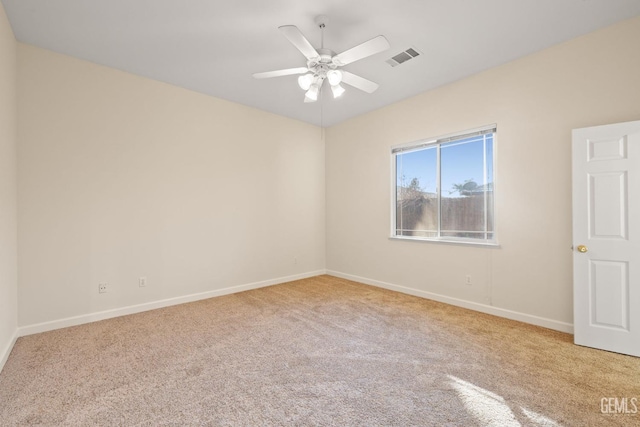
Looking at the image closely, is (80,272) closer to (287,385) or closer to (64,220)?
(64,220)

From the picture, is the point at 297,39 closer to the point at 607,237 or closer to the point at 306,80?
the point at 306,80

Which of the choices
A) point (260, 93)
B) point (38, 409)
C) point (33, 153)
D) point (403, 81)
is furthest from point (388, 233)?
point (33, 153)

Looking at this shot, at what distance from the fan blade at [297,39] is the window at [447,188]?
2344mm

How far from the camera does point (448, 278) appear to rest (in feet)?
12.3

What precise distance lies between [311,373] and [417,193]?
3095 mm

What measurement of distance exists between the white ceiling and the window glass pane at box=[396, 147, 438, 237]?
1172mm

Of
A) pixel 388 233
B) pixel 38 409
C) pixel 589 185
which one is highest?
pixel 589 185

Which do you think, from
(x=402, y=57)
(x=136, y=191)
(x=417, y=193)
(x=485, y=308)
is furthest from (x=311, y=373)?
(x=402, y=57)


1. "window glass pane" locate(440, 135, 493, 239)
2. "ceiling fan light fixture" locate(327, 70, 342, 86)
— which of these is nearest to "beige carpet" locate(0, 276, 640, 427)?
"window glass pane" locate(440, 135, 493, 239)

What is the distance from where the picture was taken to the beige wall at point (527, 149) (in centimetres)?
265

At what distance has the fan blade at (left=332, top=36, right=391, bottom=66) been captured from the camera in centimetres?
212

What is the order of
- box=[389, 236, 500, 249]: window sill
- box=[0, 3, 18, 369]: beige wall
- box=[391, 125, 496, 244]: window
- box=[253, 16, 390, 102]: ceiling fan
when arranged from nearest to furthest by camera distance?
box=[253, 16, 390, 102]: ceiling fan < box=[0, 3, 18, 369]: beige wall < box=[389, 236, 500, 249]: window sill < box=[391, 125, 496, 244]: window

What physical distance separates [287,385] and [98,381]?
1.36 m

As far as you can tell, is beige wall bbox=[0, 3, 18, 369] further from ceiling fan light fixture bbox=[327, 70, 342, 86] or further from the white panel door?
the white panel door
